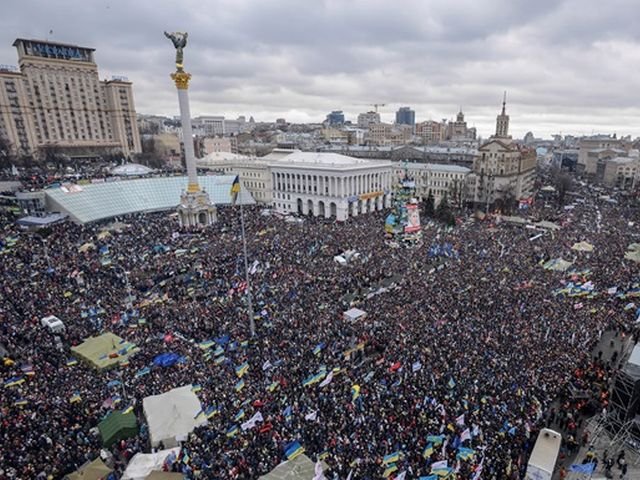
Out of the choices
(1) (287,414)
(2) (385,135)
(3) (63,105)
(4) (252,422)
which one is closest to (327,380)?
(1) (287,414)

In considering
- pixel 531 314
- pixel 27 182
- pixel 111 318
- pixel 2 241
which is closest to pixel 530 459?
pixel 531 314

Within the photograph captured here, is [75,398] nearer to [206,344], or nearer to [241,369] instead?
[206,344]

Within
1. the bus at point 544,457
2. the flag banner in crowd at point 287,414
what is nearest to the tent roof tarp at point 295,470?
the flag banner in crowd at point 287,414

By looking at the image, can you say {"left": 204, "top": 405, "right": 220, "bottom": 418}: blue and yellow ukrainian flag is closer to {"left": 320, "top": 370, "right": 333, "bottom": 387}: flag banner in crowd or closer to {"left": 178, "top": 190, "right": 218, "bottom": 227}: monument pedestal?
{"left": 320, "top": 370, "right": 333, "bottom": 387}: flag banner in crowd

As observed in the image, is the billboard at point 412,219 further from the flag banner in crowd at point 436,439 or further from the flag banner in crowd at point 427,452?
the flag banner in crowd at point 427,452

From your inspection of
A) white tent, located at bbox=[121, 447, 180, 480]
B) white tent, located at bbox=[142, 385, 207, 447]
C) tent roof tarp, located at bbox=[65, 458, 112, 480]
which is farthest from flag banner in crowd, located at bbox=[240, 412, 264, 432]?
tent roof tarp, located at bbox=[65, 458, 112, 480]

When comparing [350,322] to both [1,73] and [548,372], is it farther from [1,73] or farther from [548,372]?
[1,73]
